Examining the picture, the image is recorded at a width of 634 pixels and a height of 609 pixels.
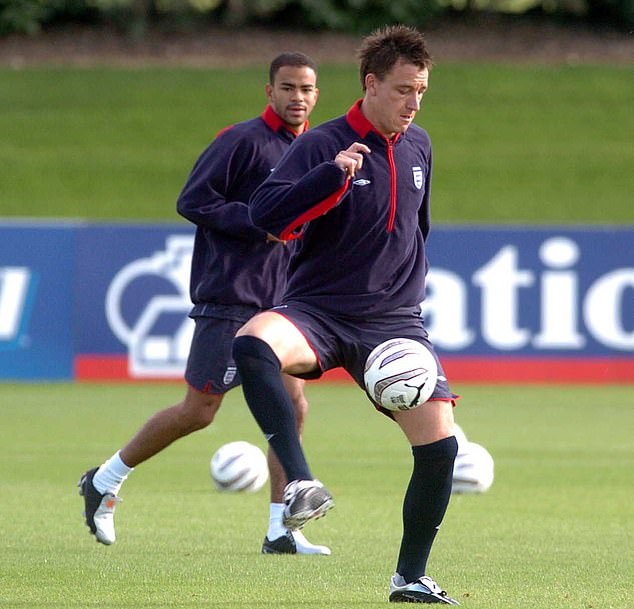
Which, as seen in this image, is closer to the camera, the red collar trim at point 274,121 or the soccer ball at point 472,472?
the red collar trim at point 274,121

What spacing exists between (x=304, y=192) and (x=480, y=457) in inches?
182

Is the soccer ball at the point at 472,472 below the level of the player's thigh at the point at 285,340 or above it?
below

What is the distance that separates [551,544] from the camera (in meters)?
8.38

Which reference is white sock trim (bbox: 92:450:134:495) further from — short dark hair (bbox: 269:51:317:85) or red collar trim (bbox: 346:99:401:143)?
red collar trim (bbox: 346:99:401:143)

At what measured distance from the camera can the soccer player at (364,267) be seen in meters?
6.39

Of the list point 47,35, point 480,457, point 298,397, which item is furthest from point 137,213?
point 298,397

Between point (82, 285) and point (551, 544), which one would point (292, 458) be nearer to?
point (551, 544)

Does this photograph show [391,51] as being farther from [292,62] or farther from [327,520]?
[327,520]

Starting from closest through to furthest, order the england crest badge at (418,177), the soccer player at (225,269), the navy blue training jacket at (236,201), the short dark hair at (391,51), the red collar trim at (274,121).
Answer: the short dark hair at (391,51), the england crest badge at (418,177), the soccer player at (225,269), the navy blue training jacket at (236,201), the red collar trim at (274,121)

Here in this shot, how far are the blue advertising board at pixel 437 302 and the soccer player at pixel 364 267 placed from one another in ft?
40.3

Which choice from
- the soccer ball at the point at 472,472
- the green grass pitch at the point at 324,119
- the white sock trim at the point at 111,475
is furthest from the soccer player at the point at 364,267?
the green grass pitch at the point at 324,119

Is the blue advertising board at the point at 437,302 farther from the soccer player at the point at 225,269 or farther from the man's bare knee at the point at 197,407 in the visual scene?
the man's bare knee at the point at 197,407

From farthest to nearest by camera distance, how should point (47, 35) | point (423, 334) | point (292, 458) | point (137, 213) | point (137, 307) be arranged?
point (47, 35)
point (137, 213)
point (137, 307)
point (423, 334)
point (292, 458)

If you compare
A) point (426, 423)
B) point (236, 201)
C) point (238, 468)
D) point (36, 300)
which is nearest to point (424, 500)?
point (426, 423)
